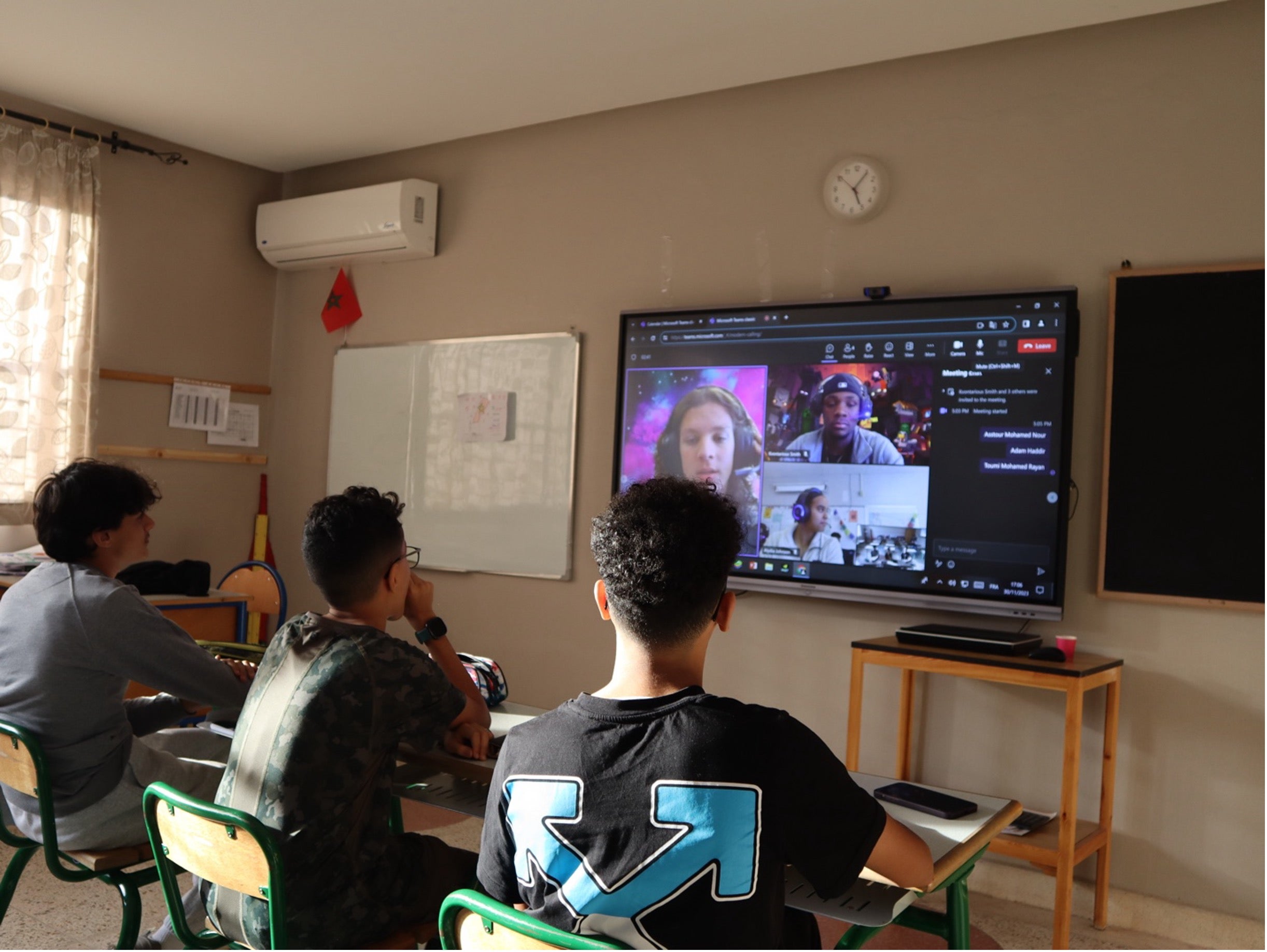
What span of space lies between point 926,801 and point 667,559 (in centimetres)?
68

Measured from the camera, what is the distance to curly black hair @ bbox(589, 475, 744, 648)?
1.32 m

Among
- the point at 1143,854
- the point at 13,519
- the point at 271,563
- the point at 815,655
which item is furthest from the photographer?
the point at 271,563

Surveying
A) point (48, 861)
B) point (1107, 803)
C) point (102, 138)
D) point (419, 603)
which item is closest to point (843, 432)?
point (1107, 803)

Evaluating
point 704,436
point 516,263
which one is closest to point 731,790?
point 704,436

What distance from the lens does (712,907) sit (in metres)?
1.19

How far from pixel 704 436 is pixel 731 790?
9.36 feet

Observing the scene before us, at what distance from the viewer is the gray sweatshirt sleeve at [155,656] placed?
2.10 m

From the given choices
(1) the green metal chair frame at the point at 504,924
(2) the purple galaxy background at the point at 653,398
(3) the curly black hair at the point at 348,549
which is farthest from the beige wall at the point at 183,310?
(1) the green metal chair frame at the point at 504,924

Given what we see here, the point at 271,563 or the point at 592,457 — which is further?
the point at 271,563

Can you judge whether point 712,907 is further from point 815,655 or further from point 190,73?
point 190,73

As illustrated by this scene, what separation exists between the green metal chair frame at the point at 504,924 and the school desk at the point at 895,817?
0.32 m

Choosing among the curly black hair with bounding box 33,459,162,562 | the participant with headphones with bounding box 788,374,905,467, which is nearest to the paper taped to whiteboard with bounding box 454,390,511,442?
the participant with headphones with bounding box 788,374,905,467

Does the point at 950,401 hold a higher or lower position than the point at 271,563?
higher

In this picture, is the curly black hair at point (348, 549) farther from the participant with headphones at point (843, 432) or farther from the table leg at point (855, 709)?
the participant with headphones at point (843, 432)
